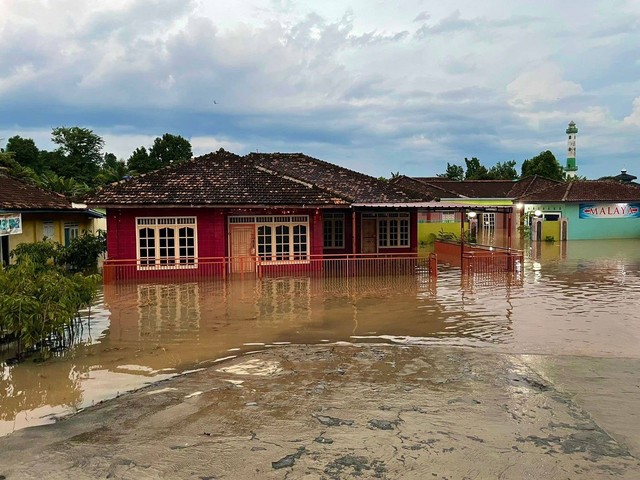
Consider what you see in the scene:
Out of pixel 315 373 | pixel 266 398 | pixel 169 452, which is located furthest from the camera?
pixel 315 373

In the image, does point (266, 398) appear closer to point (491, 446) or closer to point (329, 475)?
point (329, 475)

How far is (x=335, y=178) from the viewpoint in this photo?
86.2 feet

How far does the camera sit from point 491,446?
5605 mm

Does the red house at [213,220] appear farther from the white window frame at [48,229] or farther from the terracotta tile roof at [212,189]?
the white window frame at [48,229]

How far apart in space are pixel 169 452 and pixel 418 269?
15881mm

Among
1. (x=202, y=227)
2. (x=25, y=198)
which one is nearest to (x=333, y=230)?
(x=202, y=227)

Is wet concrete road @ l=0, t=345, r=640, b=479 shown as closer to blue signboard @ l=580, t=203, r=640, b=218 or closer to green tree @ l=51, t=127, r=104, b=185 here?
blue signboard @ l=580, t=203, r=640, b=218

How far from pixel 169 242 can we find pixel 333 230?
7670 millimetres

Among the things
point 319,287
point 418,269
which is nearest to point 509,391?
point 319,287

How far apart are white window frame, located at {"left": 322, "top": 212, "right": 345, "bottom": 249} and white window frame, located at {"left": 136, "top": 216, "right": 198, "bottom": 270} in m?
6.65

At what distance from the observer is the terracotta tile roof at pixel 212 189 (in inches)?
735

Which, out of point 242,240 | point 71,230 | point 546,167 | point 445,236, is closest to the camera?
point 242,240

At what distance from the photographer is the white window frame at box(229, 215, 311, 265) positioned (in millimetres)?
19984

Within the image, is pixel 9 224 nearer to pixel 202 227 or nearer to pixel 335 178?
pixel 202 227
